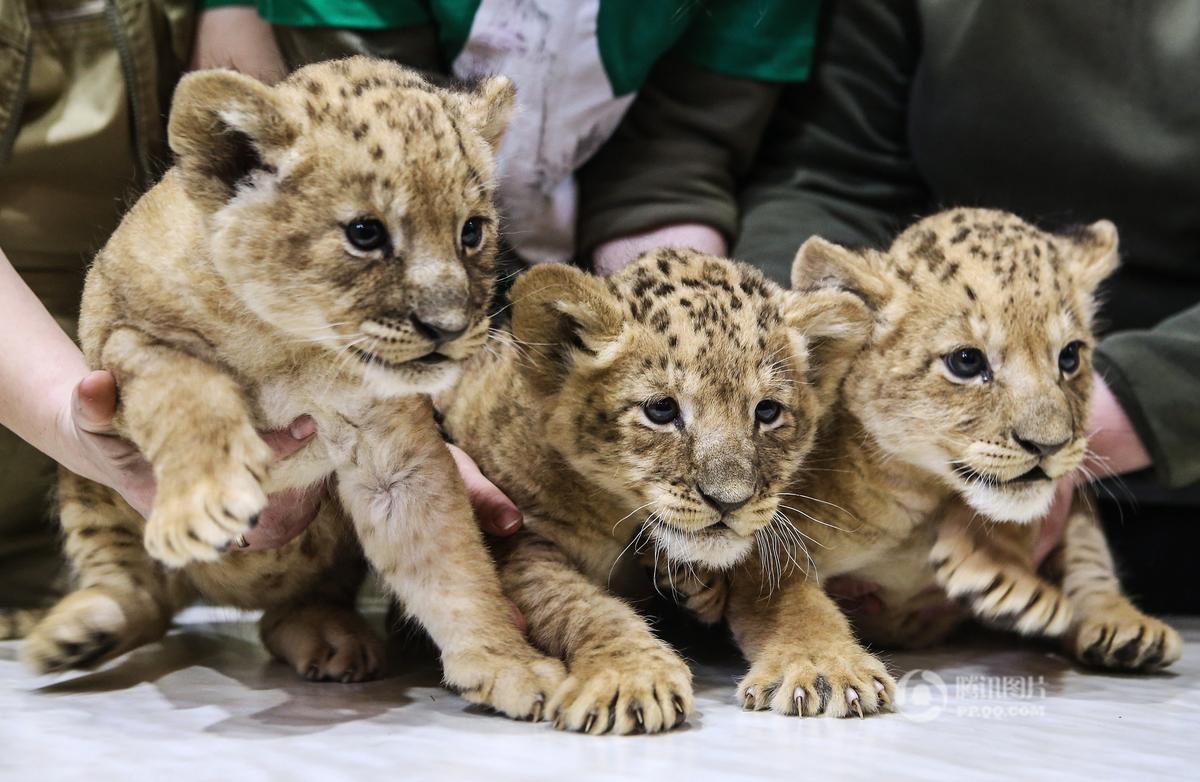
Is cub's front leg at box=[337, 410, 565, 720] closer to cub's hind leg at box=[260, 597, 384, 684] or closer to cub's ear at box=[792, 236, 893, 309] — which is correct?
cub's hind leg at box=[260, 597, 384, 684]

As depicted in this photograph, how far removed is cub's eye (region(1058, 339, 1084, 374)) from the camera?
2367 mm

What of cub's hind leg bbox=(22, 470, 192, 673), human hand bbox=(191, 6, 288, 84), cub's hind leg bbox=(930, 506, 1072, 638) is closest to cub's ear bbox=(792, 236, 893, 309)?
cub's hind leg bbox=(930, 506, 1072, 638)

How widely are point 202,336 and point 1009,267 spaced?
60.6 inches

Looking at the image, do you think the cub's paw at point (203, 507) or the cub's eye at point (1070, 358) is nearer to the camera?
the cub's paw at point (203, 507)

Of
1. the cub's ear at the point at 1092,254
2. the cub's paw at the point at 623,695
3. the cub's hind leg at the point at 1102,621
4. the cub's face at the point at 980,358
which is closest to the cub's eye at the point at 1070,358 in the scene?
the cub's face at the point at 980,358

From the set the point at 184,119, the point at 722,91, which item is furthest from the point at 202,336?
the point at 722,91

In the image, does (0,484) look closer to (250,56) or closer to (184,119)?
(250,56)

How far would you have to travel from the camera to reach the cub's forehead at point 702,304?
7.07ft

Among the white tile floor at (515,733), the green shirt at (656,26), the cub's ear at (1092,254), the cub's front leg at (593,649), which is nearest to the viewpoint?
the white tile floor at (515,733)

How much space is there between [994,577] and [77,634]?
1738 mm

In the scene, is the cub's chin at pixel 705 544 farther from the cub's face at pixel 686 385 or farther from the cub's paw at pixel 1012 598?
the cub's paw at pixel 1012 598

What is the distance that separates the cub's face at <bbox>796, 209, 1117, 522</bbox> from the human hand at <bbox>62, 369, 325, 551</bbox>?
1.11 meters

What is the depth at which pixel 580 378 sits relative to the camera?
2.28m

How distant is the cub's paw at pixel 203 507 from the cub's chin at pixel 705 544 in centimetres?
74
